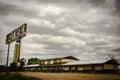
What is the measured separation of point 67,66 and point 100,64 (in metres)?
15.2

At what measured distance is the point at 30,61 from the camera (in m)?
106

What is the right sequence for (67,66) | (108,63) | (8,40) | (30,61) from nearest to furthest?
(8,40)
(108,63)
(67,66)
(30,61)

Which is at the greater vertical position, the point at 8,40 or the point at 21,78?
the point at 8,40

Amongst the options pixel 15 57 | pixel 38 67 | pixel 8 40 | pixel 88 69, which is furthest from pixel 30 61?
pixel 15 57

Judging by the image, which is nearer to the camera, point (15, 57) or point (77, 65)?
point (15, 57)

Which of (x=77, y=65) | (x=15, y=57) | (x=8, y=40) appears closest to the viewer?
(x=15, y=57)

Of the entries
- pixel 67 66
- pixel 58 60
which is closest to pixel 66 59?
pixel 58 60

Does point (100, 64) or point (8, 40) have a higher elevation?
point (8, 40)

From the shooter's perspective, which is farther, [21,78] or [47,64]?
[47,64]

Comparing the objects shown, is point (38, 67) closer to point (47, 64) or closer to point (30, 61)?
point (47, 64)

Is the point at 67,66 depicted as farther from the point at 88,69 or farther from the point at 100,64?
the point at 100,64

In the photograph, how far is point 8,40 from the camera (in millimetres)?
32781

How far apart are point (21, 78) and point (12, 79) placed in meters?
1.13

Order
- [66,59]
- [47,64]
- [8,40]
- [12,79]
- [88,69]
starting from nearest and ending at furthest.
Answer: [12,79] < [8,40] < [88,69] < [66,59] < [47,64]
